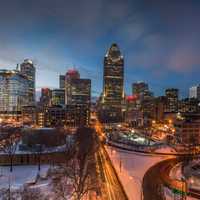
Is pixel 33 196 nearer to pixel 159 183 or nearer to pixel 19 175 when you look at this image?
pixel 19 175

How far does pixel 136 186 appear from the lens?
28250 millimetres

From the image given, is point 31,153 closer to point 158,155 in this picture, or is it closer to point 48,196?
point 48,196

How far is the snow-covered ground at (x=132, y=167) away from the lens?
27.1 meters

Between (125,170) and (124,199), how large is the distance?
11790mm

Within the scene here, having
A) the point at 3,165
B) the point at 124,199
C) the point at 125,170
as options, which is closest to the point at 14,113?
the point at 3,165

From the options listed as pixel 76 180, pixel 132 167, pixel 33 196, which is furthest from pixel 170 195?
pixel 33 196

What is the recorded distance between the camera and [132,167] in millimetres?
37812

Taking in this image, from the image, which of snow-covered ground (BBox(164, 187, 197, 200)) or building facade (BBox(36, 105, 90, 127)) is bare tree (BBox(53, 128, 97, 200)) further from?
building facade (BBox(36, 105, 90, 127))

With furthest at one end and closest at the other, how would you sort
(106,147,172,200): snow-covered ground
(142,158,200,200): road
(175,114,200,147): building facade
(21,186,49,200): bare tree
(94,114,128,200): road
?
(175,114,200,147): building facade, (106,147,172,200): snow-covered ground, (142,158,200,200): road, (94,114,128,200): road, (21,186,49,200): bare tree

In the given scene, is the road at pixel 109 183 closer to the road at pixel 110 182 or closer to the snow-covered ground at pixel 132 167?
the road at pixel 110 182

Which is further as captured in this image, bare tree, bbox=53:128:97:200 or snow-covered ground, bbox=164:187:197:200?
snow-covered ground, bbox=164:187:197:200

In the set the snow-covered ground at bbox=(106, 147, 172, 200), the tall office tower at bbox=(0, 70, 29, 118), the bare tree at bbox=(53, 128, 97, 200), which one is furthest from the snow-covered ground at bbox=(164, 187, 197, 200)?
the tall office tower at bbox=(0, 70, 29, 118)

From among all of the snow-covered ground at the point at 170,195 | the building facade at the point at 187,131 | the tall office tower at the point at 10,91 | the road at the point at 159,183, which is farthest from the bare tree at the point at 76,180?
the tall office tower at the point at 10,91

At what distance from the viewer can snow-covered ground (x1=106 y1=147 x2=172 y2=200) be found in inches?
1069
